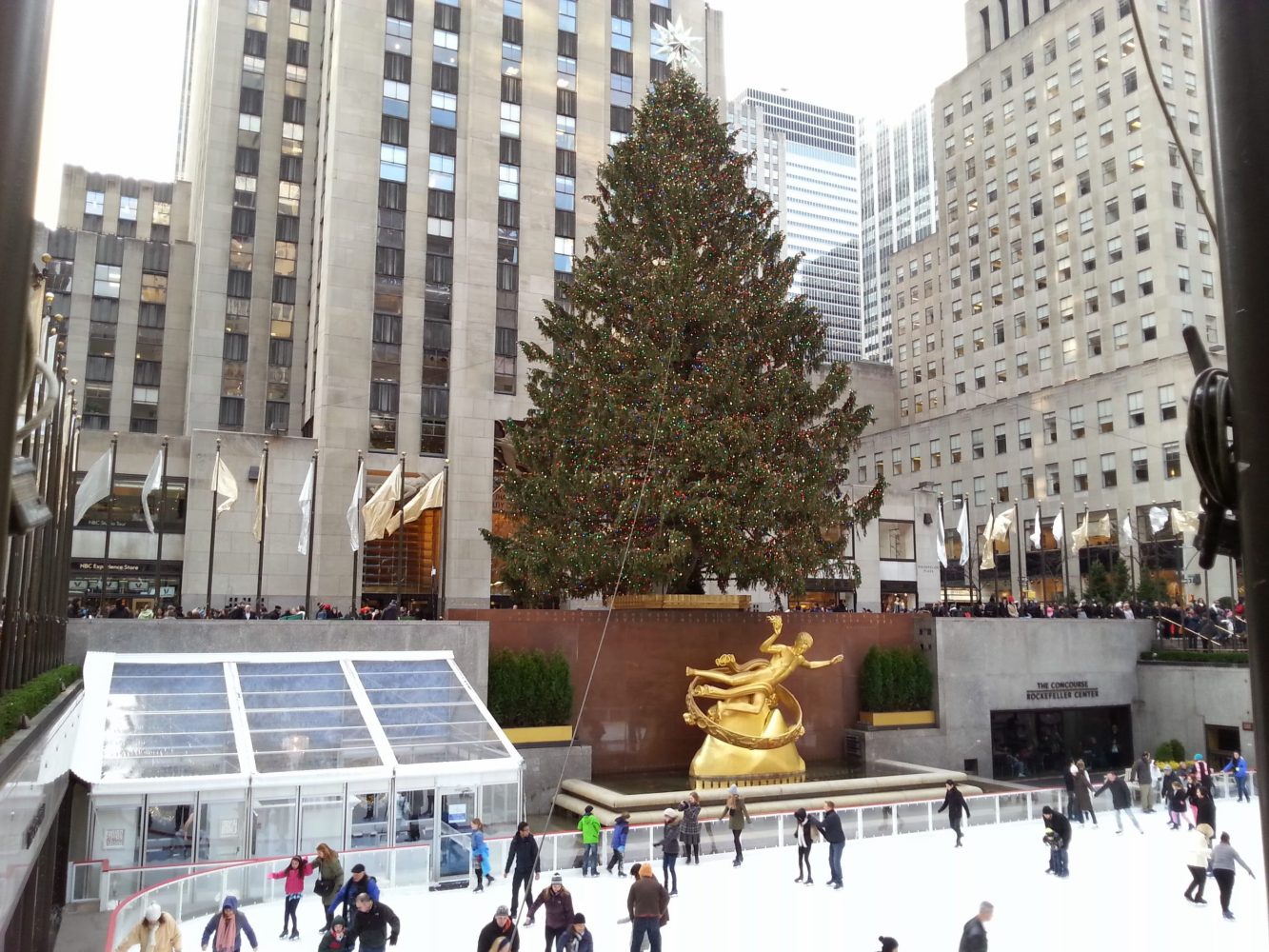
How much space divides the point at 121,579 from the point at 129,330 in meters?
25.2

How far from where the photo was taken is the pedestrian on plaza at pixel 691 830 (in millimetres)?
18375

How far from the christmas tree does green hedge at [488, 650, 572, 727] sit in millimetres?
2785

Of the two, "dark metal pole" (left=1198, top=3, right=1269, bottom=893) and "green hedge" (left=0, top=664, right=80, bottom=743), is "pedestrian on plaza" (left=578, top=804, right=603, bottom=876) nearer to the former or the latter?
"green hedge" (left=0, top=664, right=80, bottom=743)

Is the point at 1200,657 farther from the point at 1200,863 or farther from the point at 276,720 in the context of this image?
the point at 276,720

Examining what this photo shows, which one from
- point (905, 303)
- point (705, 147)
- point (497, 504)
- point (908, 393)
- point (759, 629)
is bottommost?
point (759, 629)

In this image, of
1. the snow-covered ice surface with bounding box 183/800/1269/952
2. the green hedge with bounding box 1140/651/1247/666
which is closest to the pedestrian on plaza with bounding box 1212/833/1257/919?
the snow-covered ice surface with bounding box 183/800/1269/952

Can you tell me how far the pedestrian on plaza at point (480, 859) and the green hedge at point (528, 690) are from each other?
24.3 ft

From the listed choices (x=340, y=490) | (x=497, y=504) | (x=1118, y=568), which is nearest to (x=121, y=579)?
(x=340, y=490)

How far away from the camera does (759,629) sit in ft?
92.8

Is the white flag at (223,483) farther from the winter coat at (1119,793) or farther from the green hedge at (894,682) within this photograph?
the winter coat at (1119,793)

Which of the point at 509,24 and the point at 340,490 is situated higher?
the point at 509,24

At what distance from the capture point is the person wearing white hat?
1154 cm

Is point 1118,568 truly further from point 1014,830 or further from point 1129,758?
point 1014,830

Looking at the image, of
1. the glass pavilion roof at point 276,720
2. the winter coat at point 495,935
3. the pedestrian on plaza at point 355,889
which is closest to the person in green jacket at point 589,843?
the glass pavilion roof at point 276,720
